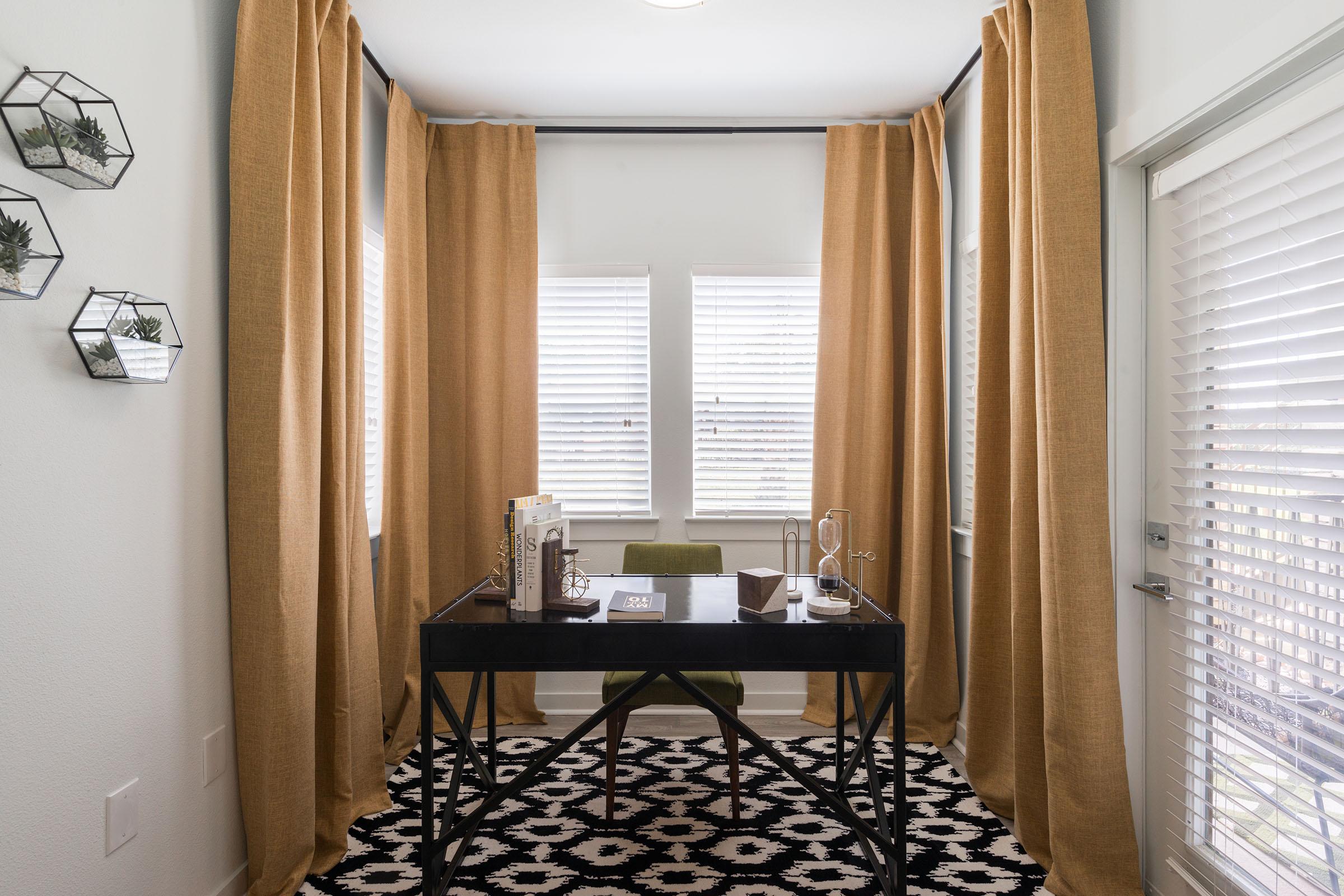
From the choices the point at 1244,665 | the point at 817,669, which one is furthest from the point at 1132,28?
the point at 817,669

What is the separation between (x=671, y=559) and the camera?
2920mm

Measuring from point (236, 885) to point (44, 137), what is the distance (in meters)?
1.97

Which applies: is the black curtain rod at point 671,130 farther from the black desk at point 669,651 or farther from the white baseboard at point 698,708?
the white baseboard at point 698,708

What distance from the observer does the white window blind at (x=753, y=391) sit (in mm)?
3551

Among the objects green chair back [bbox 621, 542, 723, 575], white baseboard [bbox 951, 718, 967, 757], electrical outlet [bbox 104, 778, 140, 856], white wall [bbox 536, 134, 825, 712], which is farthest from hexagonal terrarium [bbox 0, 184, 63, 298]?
white baseboard [bbox 951, 718, 967, 757]

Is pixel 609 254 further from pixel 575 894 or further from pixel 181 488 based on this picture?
pixel 575 894

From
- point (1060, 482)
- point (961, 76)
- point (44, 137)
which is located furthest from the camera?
point (961, 76)

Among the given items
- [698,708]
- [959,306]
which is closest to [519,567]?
[698,708]

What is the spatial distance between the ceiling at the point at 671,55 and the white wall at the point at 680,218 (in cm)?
16

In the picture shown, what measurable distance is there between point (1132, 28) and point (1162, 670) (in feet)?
Result: 5.86

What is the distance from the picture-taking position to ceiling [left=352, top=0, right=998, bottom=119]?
8.52 ft

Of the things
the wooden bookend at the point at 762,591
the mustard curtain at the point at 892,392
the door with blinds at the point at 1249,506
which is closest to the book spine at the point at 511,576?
the wooden bookend at the point at 762,591

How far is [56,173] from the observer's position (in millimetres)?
1448

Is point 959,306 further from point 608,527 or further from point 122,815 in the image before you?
point 122,815
